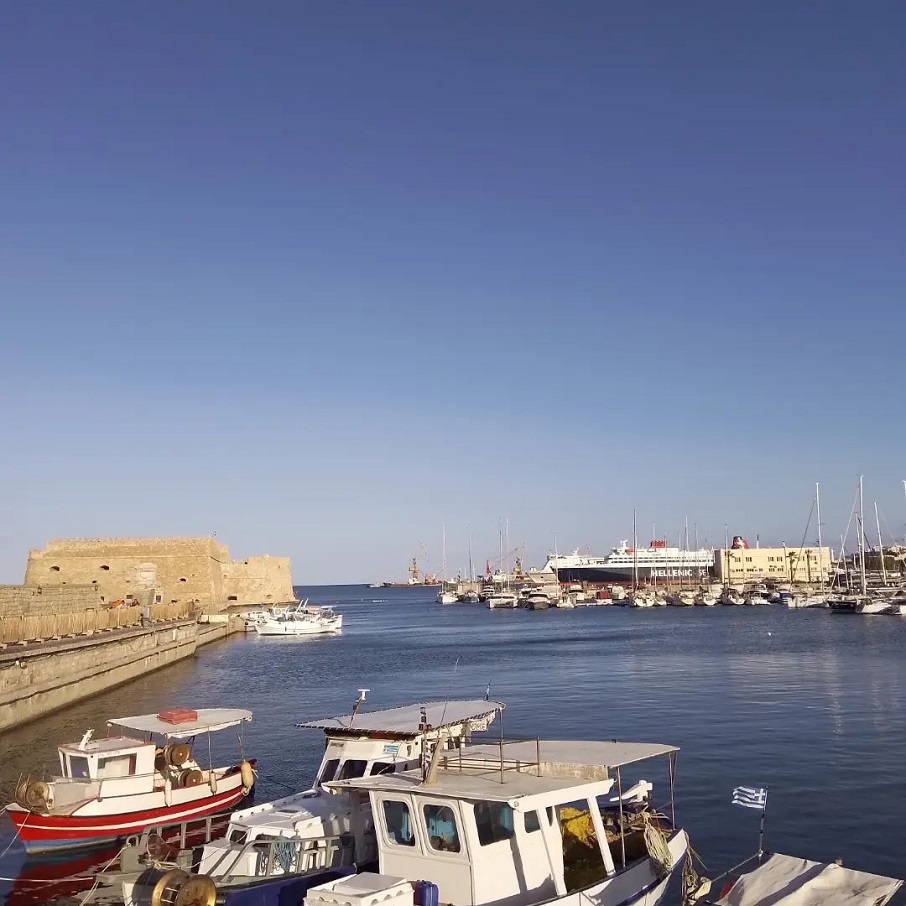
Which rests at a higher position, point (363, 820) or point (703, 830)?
point (363, 820)

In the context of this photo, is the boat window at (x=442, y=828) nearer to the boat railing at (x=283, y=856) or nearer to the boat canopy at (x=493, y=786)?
the boat canopy at (x=493, y=786)

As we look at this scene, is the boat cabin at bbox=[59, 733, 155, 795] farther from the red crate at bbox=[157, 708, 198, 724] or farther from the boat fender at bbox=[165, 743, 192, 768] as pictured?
the red crate at bbox=[157, 708, 198, 724]

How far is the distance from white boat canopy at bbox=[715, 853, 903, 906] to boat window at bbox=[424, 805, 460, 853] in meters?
4.28

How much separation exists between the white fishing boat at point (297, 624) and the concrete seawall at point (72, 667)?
110 feet

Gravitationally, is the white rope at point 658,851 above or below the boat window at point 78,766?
below

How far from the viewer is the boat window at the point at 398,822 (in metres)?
13.3

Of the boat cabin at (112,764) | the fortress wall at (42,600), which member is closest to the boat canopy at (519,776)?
the boat cabin at (112,764)

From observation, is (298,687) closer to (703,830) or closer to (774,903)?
(703,830)

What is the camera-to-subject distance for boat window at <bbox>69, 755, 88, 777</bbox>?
20547 millimetres

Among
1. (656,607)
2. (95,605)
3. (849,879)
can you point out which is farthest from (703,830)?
(656,607)

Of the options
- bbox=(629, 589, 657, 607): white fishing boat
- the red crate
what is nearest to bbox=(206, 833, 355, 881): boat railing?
the red crate

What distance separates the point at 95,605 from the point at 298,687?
2531cm

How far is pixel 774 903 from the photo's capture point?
494 inches

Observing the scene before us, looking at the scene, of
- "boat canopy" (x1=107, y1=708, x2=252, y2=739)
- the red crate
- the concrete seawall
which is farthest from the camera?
the concrete seawall
